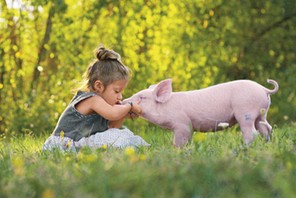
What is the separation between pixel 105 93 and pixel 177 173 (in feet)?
7.29

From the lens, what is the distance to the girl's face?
5.09 m

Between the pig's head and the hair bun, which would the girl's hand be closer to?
the pig's head

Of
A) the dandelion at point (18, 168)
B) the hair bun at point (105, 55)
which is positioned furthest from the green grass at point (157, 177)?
the hair bun at point (105, 55)

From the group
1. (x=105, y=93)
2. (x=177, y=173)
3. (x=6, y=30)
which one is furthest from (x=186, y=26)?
(x=177, y=173)

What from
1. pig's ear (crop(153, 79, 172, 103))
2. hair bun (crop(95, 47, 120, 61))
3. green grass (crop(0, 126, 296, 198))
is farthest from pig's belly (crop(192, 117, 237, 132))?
green grass (crop(0, 126, 296, 198))

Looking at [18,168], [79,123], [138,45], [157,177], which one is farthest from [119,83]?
[138,45]

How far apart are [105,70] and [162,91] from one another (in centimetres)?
49

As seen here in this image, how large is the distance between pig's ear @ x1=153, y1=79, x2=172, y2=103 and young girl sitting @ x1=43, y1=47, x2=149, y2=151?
165mm

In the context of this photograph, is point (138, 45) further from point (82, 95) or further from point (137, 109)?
point (137, 109)

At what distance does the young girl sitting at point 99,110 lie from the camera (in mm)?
4965

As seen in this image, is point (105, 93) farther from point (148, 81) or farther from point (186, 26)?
point (186, 26)

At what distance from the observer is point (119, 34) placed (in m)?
8.33

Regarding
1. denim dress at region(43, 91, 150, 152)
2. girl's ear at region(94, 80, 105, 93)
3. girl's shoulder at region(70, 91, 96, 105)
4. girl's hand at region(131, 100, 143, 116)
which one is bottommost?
denim dress at region(43, 91, 150, 152)

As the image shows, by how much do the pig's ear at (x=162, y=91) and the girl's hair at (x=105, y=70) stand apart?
1.11ft
